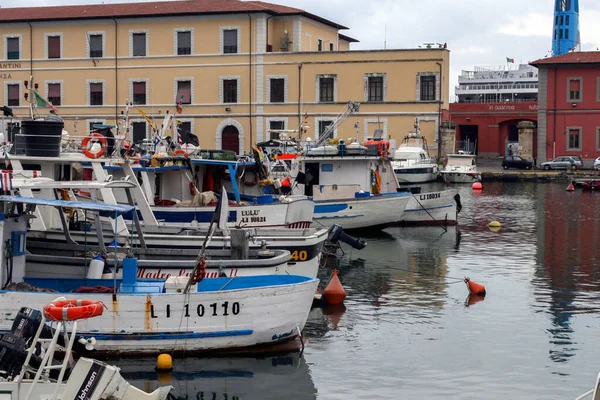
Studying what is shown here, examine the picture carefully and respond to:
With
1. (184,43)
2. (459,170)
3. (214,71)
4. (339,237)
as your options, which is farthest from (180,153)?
(459,170)

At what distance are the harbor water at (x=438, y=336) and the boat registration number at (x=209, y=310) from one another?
806 mm

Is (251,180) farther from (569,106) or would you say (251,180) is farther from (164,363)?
(569,106)

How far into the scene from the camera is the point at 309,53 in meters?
62.2

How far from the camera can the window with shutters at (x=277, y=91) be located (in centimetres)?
6309

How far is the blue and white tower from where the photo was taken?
123688 mm

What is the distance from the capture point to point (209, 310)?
1609 cm

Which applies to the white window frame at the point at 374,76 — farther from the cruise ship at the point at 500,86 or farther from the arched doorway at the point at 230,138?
the cruise ship at the point at 500,86

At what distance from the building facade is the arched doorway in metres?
21.7

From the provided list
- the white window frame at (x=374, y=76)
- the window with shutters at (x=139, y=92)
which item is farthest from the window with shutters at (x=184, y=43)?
the white window frame at (x=374, y=76)

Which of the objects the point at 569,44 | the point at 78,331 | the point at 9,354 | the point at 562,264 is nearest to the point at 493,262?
the point at 562,264

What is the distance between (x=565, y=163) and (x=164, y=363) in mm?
56455

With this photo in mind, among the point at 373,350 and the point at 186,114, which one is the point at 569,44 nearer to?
the point at 186,114

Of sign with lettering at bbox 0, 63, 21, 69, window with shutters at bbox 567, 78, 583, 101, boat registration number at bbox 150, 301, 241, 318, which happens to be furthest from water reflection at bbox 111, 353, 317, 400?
window with shutters at bbox 567, 78, 583, 101

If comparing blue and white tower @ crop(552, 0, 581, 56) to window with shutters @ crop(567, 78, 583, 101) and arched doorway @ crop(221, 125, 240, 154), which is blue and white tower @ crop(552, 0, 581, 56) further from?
arched doorway @ crop(221, 125, 240, 154)
